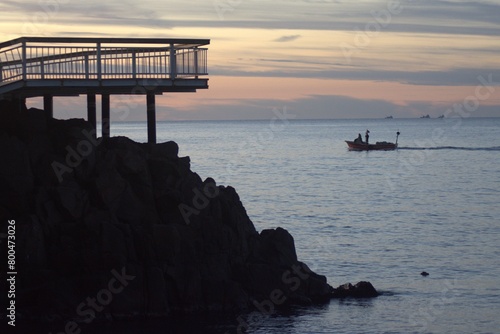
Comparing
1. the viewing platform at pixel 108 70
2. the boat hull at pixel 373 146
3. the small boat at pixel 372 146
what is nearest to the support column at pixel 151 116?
the viewing platform at pixel 108 70

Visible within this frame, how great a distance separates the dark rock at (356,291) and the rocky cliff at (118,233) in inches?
50.1

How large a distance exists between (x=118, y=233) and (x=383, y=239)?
81.5 ft

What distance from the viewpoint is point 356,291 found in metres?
40.4

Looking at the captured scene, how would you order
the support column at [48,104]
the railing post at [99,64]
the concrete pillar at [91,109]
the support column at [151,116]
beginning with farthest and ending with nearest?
the support column at [48,104], the concrete pillar at [91,109], the support column at [151,116], the railing post at [99,64]

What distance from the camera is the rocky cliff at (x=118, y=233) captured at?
111 feet

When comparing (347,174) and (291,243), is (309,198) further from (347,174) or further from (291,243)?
(291,243)

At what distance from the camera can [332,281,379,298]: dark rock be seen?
40.0 metres

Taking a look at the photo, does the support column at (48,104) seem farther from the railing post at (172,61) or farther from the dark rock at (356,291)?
the dark rock at (356,291)

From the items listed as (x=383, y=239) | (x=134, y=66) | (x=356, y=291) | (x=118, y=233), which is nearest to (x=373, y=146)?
(x=383, y=239)

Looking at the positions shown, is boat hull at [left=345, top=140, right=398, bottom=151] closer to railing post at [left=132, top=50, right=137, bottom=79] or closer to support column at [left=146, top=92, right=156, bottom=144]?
support column at [left=146, top=92, right=156, bottom=144]

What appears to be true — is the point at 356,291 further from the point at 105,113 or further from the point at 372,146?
the point at 372,146

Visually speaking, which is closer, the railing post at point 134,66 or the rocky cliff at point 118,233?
the rocky cliff at point 118,233

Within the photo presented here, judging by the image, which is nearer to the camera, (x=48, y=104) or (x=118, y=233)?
(x=118, y=233)

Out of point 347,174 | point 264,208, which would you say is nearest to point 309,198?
point 264,208
